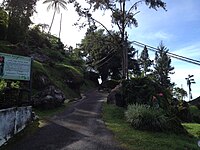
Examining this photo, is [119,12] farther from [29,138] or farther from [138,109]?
[29,138]

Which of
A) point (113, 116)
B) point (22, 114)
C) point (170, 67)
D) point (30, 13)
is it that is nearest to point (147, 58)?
point (170, 67)

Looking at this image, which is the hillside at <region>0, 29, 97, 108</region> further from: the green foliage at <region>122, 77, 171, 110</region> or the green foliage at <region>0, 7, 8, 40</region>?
the green foliage at <region>122, 77, 171, 110</region>

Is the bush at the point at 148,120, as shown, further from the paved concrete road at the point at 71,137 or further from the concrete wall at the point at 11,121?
the concrete wall at the point at 11,121

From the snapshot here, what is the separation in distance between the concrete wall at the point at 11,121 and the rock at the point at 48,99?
18.0 ft

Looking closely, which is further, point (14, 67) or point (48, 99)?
point (48, 99)

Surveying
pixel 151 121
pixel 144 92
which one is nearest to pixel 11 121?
pixel 151 121

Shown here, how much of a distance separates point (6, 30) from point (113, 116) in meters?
19.8

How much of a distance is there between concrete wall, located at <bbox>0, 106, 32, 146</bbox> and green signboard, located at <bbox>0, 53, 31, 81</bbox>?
1517mm

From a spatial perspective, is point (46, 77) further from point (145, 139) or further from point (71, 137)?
point (145, 139)

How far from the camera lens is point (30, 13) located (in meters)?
34.5

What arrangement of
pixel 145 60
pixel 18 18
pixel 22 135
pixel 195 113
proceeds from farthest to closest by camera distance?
1. pixel 145 60
2. pixel 195 113
3. pixel 18 18
4. pixel 22 135

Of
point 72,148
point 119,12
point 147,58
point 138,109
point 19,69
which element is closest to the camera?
point 72,148

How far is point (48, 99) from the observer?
19.2m

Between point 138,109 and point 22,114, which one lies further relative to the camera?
point 138,109
